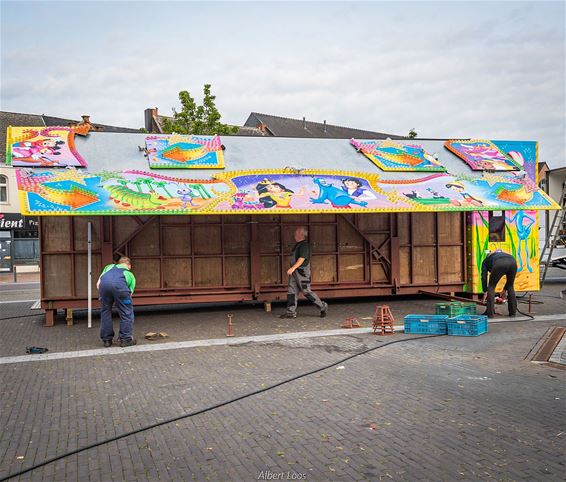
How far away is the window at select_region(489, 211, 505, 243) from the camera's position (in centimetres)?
1486

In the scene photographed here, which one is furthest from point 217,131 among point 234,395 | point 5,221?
point 234,395

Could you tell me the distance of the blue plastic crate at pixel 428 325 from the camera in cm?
1005

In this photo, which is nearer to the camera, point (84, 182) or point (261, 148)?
point (84, 182)

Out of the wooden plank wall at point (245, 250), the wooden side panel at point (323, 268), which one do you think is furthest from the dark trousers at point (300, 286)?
the wooden side panel at point (323, 268)

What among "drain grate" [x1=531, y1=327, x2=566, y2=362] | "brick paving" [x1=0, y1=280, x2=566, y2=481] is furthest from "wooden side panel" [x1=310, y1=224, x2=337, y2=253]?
"drain grate" [x1=531, y1=327, x2=566, y2=362]

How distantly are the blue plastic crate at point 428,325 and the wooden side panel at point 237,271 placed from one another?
4.72m

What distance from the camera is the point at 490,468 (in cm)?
431

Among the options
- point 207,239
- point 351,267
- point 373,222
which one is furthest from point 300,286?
point 373,222

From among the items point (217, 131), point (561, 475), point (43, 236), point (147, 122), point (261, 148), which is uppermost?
point (147, 122)

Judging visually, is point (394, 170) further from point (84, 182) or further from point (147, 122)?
point (147, 122)

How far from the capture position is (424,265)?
14711 mm

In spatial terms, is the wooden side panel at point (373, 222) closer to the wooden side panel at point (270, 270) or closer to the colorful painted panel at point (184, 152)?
the wooden side panel at point (270, 270)

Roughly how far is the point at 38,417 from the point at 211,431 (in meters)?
1.96

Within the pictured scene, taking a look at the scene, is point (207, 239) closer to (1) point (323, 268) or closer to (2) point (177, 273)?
(2) point (177, 273)
